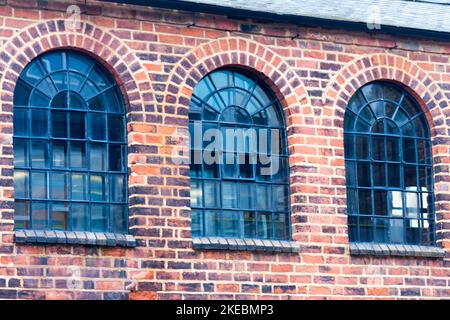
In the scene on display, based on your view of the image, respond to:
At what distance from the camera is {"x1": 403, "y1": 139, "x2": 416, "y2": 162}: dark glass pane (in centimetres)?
2216

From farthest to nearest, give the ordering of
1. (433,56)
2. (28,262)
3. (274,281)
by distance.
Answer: (433,56) → (274,281) → (28,262)

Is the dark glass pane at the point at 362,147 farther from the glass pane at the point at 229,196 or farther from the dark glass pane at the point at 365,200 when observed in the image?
the glass pane at the point at 229,196

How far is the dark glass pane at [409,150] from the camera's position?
22.2 m

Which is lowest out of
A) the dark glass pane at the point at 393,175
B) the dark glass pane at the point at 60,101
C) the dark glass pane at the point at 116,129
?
the dark glass pane at the point at 393,175

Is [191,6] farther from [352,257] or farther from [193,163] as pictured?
[352,257]

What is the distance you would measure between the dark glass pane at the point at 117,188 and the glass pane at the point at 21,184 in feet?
3.97

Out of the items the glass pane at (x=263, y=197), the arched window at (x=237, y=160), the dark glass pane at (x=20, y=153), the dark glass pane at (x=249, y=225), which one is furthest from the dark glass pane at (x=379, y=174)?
the dark glass pane at (x=20, y=153)

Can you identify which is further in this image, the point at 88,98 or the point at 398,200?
the point at 398,200

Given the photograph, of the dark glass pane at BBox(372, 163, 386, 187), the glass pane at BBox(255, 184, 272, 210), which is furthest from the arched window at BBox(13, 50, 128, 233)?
the dark glass pane at BBox(372, 163, 386, 187)

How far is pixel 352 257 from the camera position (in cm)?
2133

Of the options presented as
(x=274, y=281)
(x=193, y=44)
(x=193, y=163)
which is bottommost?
(x=274, y=281)

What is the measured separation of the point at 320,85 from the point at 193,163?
229 cm

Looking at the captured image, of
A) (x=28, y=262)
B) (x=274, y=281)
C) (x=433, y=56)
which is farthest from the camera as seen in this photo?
(x=433, y=56)

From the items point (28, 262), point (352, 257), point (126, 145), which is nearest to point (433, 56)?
point (352, 257)
